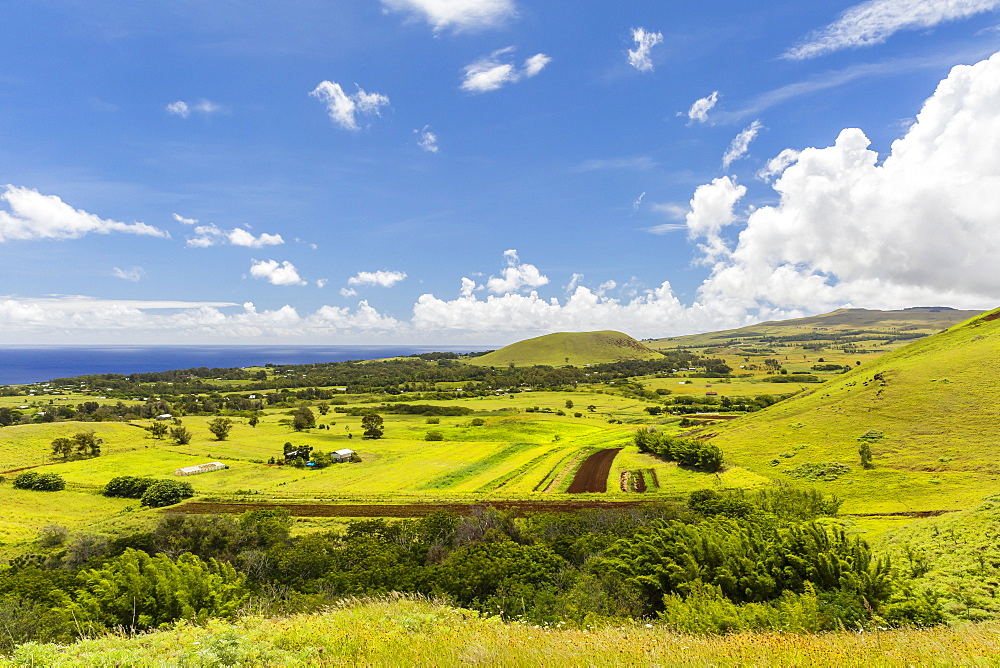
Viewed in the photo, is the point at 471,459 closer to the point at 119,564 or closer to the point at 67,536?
the point at 67,536

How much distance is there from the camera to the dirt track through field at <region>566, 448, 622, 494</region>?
191ft

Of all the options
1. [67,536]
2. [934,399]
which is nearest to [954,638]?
[67,536]

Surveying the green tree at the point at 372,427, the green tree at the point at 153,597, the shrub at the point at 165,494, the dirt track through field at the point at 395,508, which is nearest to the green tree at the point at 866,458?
the dirt track through field at the point at 395,508

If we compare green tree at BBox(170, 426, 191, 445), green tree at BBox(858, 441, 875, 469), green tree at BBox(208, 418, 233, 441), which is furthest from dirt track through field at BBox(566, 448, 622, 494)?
green tree at BBox(170, 426, 191, 445)

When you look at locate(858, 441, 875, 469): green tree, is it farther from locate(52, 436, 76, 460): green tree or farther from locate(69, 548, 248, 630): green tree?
locate(52, 436, 76, 460): green tree

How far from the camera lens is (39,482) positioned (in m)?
62.2

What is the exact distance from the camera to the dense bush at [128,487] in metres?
61.8

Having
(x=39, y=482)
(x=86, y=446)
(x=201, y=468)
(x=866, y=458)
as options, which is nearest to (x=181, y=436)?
(x=86, y=446)

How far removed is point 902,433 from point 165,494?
294 ft

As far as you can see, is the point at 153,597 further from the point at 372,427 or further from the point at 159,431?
the point at 159,431

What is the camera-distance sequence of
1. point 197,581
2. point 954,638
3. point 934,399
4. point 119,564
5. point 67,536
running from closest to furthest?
point 954,638 → point 197,581 → point 119,564 → point 67,536 → point 934,399

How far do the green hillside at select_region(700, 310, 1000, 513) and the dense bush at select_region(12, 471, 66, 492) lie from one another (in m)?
92.1

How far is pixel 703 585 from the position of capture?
57.7 ft

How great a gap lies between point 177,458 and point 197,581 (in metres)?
75.3
